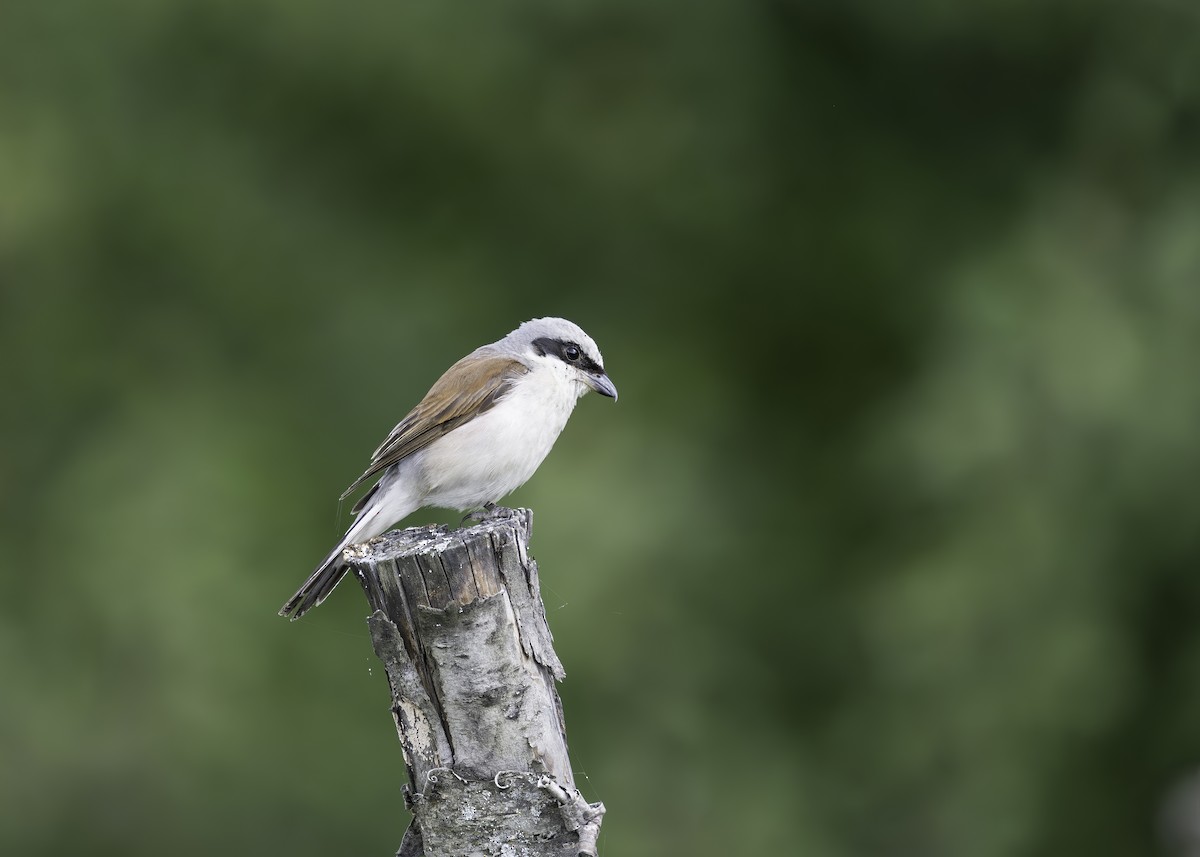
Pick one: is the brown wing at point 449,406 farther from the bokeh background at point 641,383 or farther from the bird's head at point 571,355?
the bokeh background at point 641,383

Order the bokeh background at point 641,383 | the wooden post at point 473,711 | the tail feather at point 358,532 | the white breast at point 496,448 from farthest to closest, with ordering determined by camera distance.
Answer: the bokeh background at point 641,383, the white breast at point 496,448, the tail feather at point 358,532, the wooden post at point 473,711

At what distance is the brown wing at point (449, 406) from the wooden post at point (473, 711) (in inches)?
65.9

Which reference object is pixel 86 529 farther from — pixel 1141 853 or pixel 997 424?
pixel 1141 853

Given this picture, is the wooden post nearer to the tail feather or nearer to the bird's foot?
the bird's foot

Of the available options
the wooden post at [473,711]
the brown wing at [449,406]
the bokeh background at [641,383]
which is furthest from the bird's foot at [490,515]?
the bokeh background at [641,383]

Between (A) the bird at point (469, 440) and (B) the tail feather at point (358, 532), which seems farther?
(A) the bird at point (469, 440)

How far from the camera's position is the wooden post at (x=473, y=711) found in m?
2.95

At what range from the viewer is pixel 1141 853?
7320 millimetres

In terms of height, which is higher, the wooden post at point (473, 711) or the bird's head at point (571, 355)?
the bird's head at point (571, 355)

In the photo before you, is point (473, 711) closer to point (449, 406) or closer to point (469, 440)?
point (469, 440)

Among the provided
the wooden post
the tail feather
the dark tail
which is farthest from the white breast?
the wooden post

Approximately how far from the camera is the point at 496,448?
468cm

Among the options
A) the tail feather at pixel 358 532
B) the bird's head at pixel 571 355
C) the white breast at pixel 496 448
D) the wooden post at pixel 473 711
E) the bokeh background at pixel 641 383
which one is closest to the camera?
the wooden post at pixel 473 711

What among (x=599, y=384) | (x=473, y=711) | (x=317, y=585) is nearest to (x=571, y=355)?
(x=599, y=384)
